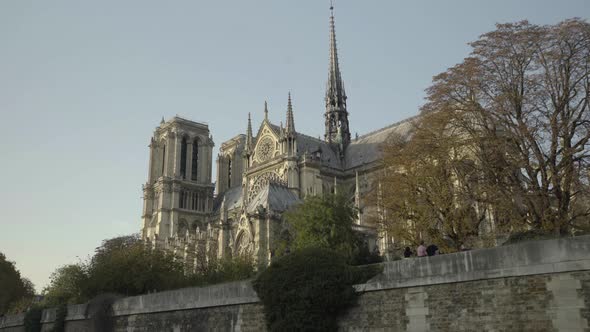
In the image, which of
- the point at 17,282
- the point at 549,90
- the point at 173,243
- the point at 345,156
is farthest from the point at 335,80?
the point at 549,90

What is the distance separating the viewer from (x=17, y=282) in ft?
189

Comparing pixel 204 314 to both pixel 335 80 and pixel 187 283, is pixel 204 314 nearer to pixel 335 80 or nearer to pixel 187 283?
pixel 187 283

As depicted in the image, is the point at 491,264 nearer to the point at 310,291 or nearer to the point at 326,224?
the point at 310,291

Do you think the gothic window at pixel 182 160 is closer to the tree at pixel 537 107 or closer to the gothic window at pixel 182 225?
the gothic window at pixel 182 225

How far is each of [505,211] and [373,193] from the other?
29.6 feet

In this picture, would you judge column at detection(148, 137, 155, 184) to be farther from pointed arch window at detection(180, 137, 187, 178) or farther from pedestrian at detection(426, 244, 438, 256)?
pedestrian at detection(426, 244, 438, 256)

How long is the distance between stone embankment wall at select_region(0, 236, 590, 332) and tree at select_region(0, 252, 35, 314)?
44.2 meters

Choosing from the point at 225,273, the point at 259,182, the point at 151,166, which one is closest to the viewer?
the point at 225,273

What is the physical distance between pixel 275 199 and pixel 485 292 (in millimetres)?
34671

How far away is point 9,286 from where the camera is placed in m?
55.7

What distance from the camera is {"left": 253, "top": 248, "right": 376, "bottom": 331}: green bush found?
16.9 m

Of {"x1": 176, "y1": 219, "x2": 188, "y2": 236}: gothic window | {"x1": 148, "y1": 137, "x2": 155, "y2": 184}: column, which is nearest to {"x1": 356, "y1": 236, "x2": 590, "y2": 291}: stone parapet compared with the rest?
{"x1": 176, "y1": 219, "x2": 188, "y2": 236}: gothic window

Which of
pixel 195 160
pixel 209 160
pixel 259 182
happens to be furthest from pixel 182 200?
pixel 259 182

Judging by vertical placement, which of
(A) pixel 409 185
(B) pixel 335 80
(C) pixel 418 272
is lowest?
(C) pixel 418 272
